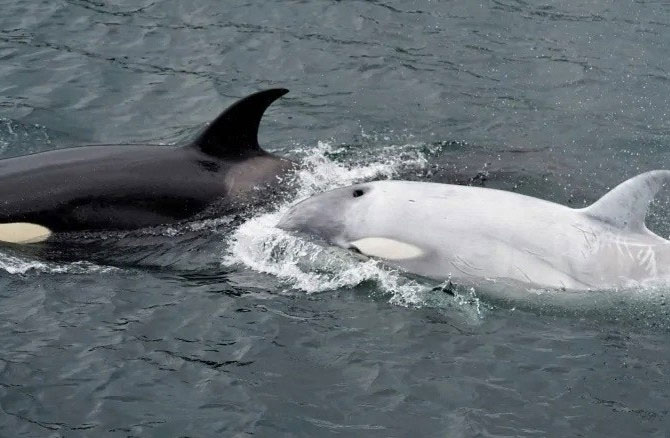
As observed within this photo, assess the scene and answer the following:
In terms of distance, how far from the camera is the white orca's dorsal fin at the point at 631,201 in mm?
10195

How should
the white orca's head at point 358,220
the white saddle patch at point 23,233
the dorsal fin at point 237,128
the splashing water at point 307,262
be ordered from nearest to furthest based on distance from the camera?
the splashing water at point 307,262
the white orca's head at point 358,220
the white saddle patch at point 23,233
the dorsal fin at point 237,128

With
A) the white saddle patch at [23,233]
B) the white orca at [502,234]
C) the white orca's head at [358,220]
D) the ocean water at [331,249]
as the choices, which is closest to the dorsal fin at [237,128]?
the ocean water at [331,249]

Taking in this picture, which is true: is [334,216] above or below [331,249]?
above

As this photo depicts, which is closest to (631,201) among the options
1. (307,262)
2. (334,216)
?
(334,216)

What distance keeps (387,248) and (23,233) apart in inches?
152

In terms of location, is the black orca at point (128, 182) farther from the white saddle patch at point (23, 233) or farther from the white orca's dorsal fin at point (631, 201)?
the white orca's dorsal fin at point (631, 201)

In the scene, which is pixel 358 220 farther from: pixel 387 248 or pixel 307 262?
pixel 307 262

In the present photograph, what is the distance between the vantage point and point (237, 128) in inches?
457

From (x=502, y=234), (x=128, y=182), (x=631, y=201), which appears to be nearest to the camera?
(x=631, y=201)

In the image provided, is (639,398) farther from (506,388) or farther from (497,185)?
(497,185)

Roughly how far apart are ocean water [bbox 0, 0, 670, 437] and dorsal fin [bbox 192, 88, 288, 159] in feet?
2.63

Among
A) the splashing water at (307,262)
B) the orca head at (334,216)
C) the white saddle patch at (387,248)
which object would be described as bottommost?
the splashing water at (307,262)

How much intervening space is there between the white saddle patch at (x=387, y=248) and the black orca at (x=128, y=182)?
1.79m

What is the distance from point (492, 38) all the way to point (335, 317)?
764 cm
